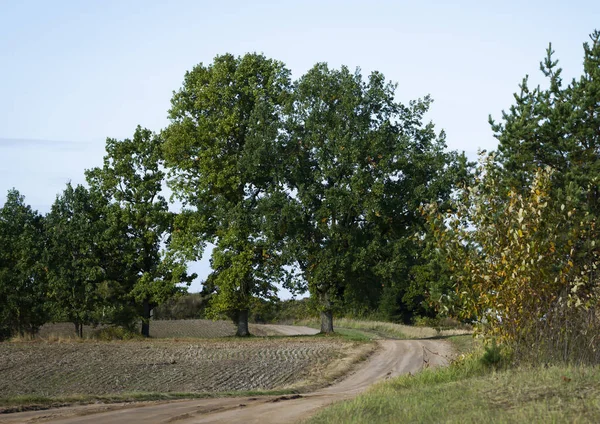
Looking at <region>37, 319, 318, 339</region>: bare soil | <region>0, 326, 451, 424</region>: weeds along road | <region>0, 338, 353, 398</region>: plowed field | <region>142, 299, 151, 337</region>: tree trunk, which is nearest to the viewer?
<region>0, 326, 451, 424</region>: weeds along road

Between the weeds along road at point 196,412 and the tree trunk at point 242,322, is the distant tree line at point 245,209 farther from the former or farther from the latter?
the weeds along road at point 196,412

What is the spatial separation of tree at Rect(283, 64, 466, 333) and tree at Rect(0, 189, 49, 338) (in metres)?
15.2

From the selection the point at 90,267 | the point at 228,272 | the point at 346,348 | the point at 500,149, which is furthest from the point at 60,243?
the point at 500,149

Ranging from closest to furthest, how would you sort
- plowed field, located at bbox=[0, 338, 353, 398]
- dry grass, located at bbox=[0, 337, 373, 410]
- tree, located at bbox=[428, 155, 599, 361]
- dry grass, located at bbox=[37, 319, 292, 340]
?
1. tree, located at bbox=[428, 155, 599, 361]
2. dry grass, located at bbox=[0, 337, 373, 410]
3. plowed field, located at bbox=[0, 338, 353, 398]
4. dry grass, located at bbox=[37, 319, 292, 340]

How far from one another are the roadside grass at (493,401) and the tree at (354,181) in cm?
2383

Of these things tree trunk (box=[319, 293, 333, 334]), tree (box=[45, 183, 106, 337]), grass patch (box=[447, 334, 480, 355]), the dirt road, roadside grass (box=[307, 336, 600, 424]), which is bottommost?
the dirt road

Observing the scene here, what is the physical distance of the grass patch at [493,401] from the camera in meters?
12.9

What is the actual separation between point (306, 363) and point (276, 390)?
24.5ft

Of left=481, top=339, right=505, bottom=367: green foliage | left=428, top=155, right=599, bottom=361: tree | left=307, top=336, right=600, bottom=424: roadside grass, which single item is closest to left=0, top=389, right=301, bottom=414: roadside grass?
left=307, top=336, right=600, bottom=424: roadside grass

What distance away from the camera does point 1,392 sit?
22.2 metres

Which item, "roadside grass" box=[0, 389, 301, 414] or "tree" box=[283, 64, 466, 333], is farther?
"tree" box=[283, 64, 466, 333]

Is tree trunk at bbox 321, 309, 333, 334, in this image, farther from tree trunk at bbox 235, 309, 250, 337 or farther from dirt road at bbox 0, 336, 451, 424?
dirt road at bbox 0, 336, 451, 424

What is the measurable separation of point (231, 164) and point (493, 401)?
3226cm

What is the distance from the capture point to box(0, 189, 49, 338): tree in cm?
4434
